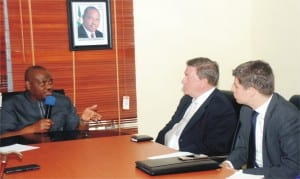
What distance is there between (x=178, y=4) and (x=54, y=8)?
1.21m

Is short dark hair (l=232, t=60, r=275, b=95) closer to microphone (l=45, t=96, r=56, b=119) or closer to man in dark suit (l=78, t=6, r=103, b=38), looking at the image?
microphone (l=45, t=96, r=56, b=119)

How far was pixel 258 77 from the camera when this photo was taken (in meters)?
2.51

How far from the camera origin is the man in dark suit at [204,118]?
305 centimetres

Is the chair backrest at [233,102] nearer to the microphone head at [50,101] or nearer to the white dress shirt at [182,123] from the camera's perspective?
the white dress shirt at [182,123]

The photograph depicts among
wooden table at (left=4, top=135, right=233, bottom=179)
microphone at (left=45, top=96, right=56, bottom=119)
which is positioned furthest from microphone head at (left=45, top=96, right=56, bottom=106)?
wooden table at (left=4, top=135, right=233, bottom=179)

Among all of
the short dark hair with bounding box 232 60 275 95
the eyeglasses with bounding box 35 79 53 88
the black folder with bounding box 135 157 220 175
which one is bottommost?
the black folder with bounding box 135 157 220 175

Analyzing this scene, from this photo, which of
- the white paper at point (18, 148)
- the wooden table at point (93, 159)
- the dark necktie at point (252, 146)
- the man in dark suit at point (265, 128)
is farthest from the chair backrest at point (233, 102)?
the white paper at point (18, 148)

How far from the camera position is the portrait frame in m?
3.95

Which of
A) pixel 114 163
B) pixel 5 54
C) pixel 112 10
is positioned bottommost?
pixel 114 163

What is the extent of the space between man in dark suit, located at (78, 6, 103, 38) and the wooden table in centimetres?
132

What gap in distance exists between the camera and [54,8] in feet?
12.8

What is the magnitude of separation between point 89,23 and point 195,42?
1111 mm

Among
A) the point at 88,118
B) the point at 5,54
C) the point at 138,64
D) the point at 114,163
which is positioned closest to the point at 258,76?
the point at 114,163

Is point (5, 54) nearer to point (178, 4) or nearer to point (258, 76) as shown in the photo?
point (178, 4)
